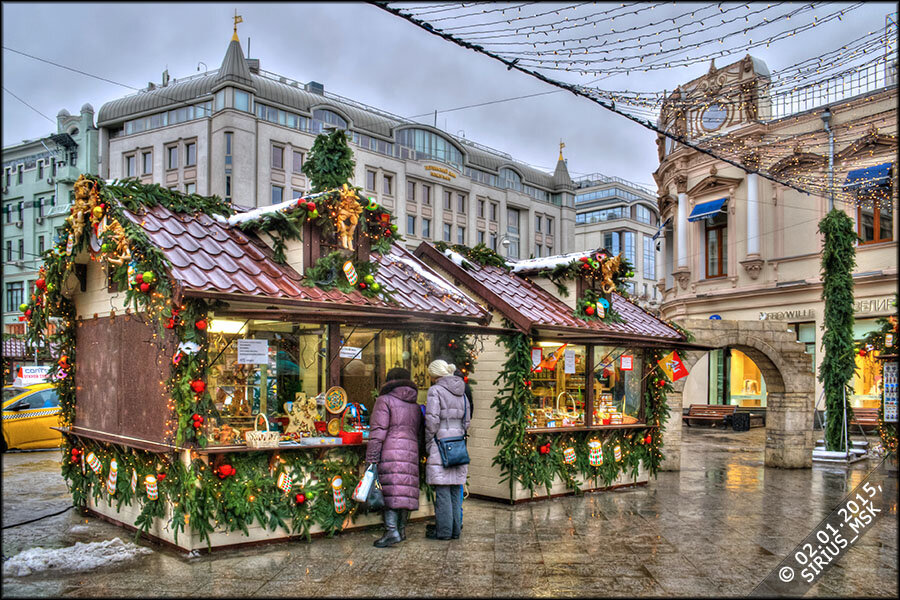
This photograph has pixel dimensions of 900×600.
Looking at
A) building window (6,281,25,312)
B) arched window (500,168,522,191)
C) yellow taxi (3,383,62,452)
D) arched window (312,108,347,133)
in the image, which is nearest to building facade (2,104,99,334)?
building window (6,281,25,312)

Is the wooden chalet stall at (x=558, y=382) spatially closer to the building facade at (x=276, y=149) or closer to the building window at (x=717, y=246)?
the building window at (x=717, y=246)

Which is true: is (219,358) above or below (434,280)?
below

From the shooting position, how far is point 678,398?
623 inches

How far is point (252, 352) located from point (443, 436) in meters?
2.27

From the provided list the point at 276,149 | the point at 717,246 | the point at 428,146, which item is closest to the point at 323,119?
the point at 276,149

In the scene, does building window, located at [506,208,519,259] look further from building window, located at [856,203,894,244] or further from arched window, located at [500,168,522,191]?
building window, located at [856,203,894,244]

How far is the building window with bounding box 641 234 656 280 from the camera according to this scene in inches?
3209

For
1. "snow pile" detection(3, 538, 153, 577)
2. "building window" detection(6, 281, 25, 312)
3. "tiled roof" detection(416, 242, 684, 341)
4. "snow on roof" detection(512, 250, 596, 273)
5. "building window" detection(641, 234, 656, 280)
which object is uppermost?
"building window" detection(641, 234, 656, 280)

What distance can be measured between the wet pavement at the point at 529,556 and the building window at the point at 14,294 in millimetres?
41208

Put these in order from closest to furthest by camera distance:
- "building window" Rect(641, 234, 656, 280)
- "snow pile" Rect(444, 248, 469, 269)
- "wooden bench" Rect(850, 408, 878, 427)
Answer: "snow pile" Rect(444, 248, 469, 269) < "wooden bench" Rect(850, 408, 878, 427) < "building window" Rect(641, 234, 656, 280)

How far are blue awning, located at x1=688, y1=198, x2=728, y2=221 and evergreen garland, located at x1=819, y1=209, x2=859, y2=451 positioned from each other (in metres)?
10.8

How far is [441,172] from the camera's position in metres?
59.9

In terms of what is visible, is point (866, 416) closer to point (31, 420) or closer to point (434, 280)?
point (434, 280)

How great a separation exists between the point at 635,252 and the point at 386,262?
70.9 meters
